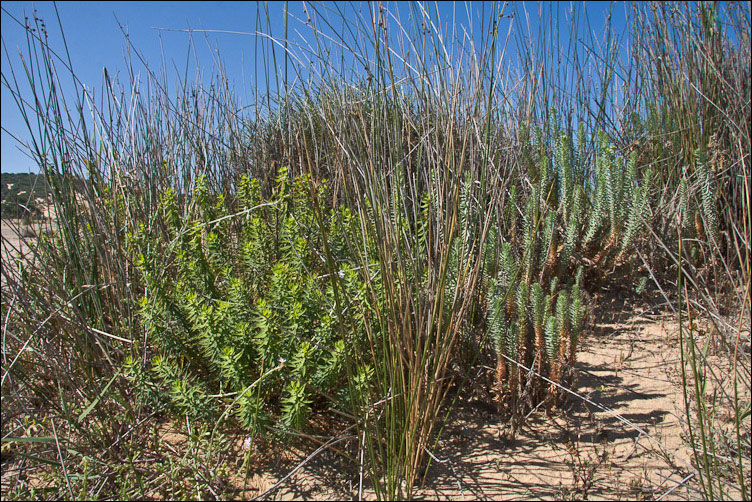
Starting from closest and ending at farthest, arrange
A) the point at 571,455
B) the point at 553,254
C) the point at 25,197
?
the point at 571,455 → the point at 553,254 → the point at 25,197

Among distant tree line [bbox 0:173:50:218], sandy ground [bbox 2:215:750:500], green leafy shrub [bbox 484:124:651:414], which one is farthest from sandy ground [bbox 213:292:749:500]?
distant tree line [bbox 0:173:50:218]

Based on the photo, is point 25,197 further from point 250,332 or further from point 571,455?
point 571,455

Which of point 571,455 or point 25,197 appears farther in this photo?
point 25,197

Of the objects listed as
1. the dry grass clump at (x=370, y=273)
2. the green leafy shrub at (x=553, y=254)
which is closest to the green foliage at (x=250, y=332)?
the dry grass clump at (x=370, y=273)

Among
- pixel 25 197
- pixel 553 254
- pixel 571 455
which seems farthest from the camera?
pixel 25 197

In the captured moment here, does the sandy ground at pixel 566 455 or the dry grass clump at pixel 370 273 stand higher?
the dry grass clump at pixel 370 273

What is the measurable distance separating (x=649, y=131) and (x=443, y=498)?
2501mm

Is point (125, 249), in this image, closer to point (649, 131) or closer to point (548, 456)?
point (548, 456)

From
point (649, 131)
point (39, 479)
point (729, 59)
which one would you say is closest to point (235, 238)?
point (39, 479)

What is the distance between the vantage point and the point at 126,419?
1.75 m

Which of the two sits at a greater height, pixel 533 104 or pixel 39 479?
pixel 533 104

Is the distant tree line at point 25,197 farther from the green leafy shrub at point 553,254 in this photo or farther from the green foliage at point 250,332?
the green leafy shrub at point 553,254

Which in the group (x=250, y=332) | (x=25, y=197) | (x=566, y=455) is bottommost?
(x=566, y=455)

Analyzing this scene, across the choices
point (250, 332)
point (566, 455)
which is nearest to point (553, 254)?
point (566, 455)
